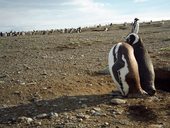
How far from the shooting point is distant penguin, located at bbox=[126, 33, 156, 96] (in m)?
8.20

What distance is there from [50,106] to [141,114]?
1675 mm

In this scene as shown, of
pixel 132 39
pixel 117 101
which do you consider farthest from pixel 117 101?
pixel 132 39

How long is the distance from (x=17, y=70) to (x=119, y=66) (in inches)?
154

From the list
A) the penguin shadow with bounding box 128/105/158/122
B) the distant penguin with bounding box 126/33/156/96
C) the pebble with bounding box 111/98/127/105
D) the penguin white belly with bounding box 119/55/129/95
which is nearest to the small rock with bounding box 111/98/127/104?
the pebble with bounding box 111/98/127/105

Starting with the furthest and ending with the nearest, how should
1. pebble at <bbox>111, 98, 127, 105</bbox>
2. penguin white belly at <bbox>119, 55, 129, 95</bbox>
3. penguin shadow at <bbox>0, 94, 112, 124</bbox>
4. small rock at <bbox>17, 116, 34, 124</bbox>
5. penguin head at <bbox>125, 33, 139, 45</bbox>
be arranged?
penguin head at <bbox>125, 33, 139, 45</bbox> < penguin white belly at <bbox>119, 55, 129, 95</bbox> < pebble at <bbox>111, 98, 127, 105</bbox> < penguin shadow at <bbox>0, 94, 112, 124</bbox> < small rock at <bbox>17, 116, 34, 124</bbox>

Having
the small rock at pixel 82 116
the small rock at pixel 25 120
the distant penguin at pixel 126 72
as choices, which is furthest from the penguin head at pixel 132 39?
the small rock at pixel 25 120

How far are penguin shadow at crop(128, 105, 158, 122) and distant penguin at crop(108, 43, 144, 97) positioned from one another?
2.31 ft

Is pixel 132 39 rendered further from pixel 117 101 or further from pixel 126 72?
pixel 117 101

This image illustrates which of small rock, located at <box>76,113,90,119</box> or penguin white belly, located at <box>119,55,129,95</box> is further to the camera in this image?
penguin white belly, located at <box>119,55,129,95</box>

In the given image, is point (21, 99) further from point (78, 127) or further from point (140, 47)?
point (140, 47)

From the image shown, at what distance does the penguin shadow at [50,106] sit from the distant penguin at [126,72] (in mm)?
397

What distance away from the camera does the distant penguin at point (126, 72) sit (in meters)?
7.87

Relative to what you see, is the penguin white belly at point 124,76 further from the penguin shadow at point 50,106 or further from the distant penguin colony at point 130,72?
the penguin shadow at point 50,106

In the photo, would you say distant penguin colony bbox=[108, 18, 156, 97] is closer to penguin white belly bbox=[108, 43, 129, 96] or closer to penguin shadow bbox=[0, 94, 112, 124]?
penguin white belly bbox=[108, 43, 129, 96]
